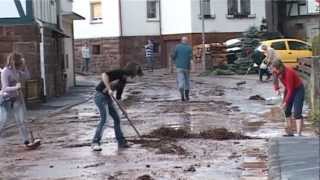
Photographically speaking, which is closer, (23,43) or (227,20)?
(23,43)

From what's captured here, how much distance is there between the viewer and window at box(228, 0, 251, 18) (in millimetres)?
48362

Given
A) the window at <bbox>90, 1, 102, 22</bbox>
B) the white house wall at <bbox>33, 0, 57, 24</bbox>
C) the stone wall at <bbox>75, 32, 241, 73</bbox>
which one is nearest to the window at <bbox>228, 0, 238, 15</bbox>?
the stone wall at <bbox>75, 32, 241, 73</bbox>

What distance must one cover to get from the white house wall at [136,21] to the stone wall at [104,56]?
3.41 ft

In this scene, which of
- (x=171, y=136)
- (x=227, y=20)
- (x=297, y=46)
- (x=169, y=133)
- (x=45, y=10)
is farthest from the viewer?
(x=227, y=20)

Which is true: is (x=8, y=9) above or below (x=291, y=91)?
above

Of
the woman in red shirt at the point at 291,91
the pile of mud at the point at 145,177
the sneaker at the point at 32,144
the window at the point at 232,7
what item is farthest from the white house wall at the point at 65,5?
the pile of mud at the point at 145,177

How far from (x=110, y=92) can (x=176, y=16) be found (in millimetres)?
36370

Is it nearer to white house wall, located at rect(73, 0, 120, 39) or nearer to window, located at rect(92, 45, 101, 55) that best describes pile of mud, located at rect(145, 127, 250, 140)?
white house wall, located at rect(73, 0, 120, 39)

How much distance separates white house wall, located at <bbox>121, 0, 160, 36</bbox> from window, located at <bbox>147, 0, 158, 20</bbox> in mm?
312

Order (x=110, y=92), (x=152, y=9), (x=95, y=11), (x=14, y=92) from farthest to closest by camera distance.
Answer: (x=95, y=11) < (x=152, y=9) < (x=14, y=92) < (x=110, y=92)

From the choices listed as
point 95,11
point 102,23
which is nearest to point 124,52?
point 102,23

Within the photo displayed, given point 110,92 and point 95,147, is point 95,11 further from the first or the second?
point 110,92

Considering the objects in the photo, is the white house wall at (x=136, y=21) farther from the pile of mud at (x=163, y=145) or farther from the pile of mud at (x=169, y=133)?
the pile of mud at (x=163, y=145)

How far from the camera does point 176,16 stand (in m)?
48.5
